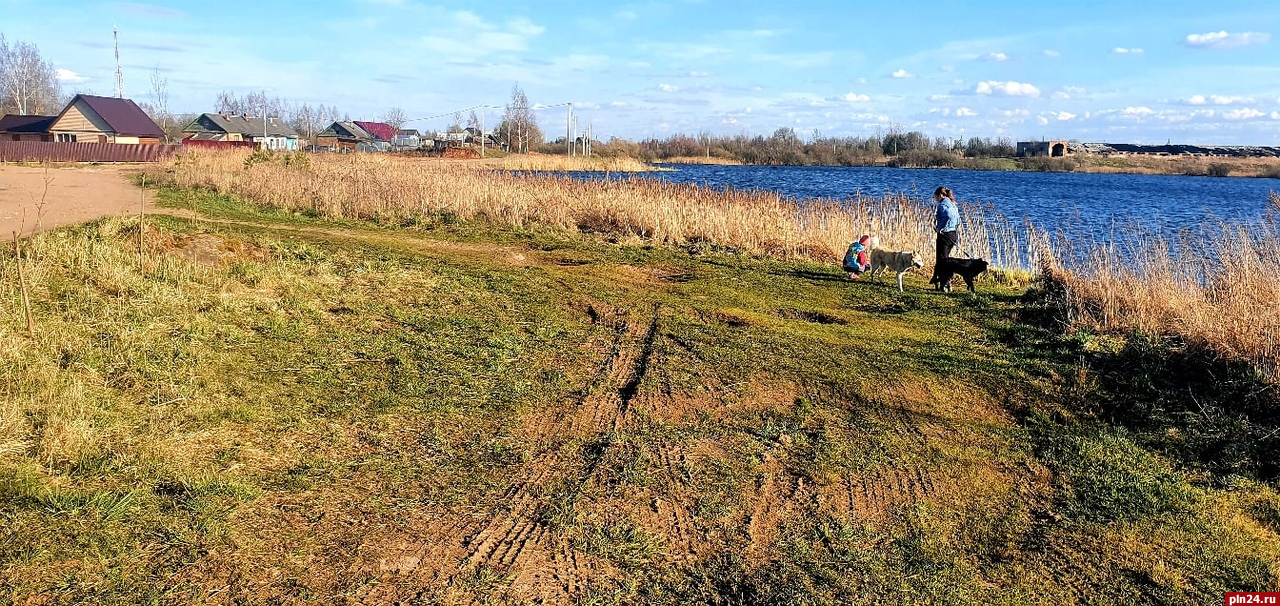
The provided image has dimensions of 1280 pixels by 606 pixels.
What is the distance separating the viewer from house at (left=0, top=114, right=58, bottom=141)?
192 feet

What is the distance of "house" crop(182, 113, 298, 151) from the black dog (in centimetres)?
6271

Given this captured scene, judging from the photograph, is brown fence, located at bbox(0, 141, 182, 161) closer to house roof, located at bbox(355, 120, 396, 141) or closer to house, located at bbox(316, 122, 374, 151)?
house, located at bbox(316, 122, 374, 151)

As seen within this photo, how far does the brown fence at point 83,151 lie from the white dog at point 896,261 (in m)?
42.3

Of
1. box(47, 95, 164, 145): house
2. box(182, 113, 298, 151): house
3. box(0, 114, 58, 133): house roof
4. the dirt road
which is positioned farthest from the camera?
box(182, 113, 298, 151): house

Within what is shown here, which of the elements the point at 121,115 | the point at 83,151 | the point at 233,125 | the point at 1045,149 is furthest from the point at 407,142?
the point at 1045,149

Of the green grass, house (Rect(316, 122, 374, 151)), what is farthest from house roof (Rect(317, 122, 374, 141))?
the green grass

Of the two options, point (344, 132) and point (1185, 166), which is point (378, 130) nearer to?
point (344, 132)

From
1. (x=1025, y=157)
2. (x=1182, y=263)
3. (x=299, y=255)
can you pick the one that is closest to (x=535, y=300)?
(x=299, y=255)

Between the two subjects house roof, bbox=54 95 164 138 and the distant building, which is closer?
house roof, bbox=54 95 164 138

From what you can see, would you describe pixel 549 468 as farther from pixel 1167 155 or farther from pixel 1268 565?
pixel 1167 155

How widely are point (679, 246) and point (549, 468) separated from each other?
1098 cm

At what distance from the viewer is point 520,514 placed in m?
4.37

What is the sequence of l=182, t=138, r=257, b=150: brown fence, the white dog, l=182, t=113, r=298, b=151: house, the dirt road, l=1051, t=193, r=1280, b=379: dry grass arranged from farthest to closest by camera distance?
l=182, t=113, r=298, b=151: house < l=182, t=138, r=257, b=150: brown fence < the dirt road < the white dog < l=1051, t=193, r=1280, b=379: dry grass

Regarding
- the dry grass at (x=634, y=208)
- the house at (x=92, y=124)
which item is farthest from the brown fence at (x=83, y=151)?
the dry grass at (x=634, y=208)
